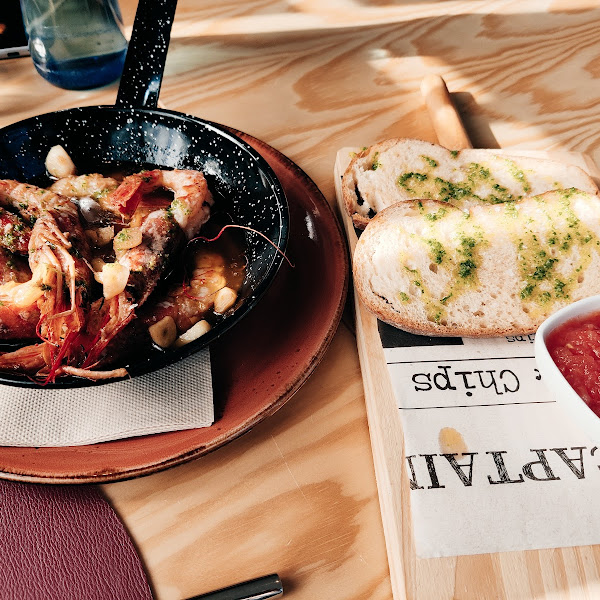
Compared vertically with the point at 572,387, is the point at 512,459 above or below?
below

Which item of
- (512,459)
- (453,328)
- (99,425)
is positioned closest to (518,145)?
(453,328)

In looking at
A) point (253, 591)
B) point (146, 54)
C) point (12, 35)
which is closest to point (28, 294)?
point (253, 591)

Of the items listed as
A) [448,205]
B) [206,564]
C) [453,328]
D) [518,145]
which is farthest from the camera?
[518,145]

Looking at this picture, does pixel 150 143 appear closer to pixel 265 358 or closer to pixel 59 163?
pixel 59 163

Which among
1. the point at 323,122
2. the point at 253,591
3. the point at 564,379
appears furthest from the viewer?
the point at 323,122

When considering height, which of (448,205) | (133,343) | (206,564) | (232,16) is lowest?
(206,564)

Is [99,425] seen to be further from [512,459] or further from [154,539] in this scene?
[512,459]
